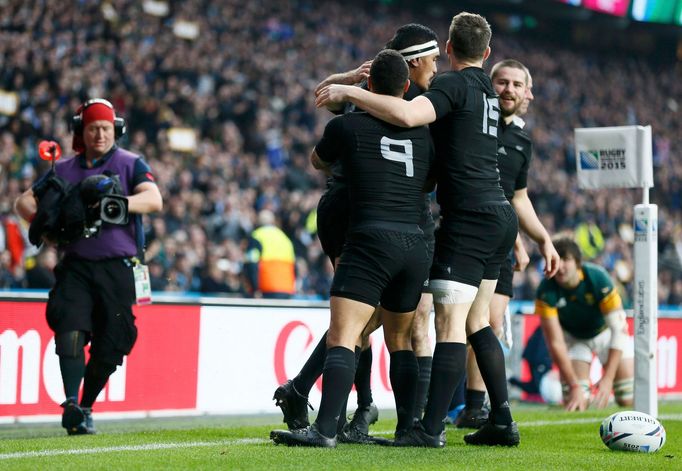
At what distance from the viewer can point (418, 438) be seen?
622 centimetres

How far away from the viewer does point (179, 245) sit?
1578 centimetres

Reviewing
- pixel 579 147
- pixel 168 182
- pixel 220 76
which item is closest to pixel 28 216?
pixel 579 147

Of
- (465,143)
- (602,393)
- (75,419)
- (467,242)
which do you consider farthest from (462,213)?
(602,393)

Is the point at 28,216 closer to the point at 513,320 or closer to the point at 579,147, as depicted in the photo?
the point at 579,147

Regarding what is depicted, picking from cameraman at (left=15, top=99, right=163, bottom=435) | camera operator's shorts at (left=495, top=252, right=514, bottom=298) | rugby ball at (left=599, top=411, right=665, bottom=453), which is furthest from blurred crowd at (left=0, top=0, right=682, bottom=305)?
rugby ball at (left=599, top=411, right=665, bottom=453)

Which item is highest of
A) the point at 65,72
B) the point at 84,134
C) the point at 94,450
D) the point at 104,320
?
the point at 65,72

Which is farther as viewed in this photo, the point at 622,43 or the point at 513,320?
the point at 622,43

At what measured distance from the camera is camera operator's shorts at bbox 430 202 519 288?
6.28 m

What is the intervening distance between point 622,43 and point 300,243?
19147 mm

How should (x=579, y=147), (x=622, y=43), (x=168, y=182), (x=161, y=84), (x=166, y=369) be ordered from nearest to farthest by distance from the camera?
(x=579, y=147), (x=166, y=369), (x=168, y=182), (x=161, y=84), (x=622, y=43)

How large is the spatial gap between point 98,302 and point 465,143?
2765mm

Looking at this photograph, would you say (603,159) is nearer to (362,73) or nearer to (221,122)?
(362,73)

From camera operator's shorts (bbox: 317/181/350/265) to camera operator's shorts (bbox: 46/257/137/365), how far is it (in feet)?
5.61

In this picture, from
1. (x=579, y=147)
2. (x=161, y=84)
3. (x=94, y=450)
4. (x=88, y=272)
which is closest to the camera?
(x=94, y=450)
